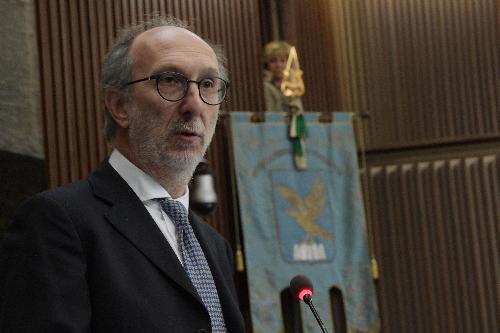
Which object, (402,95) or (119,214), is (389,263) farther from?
(119,214)

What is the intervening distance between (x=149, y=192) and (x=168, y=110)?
0.59 ft

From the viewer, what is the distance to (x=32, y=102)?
12.5 feet

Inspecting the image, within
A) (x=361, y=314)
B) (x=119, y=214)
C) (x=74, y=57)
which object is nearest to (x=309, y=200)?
(x=361, y=314)

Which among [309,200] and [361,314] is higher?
[309,200]

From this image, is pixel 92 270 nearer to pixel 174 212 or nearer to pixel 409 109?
pixel 174 212

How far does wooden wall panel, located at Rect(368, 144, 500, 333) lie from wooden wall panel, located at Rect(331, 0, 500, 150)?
25cm

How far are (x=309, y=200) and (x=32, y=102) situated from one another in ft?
6.04

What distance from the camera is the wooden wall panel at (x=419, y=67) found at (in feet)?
18.0

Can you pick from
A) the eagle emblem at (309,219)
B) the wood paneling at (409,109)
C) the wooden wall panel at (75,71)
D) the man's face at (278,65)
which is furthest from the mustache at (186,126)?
the man's face at (278,65)

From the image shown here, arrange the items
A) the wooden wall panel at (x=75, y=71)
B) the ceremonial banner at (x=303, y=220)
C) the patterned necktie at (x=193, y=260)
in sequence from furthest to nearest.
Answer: the ceremonial banner at (x=303, y=220) → the wooden wall panel at (x=75, y=71) → the patterned necktie at (x=193, y=260)

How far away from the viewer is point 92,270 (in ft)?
4.75

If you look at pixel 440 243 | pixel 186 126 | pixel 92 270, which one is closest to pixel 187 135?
pixel 186 126

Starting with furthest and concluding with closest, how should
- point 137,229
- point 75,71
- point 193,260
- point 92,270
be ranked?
point 75,71 → point 193,260 → point 137,229 → point 92,270

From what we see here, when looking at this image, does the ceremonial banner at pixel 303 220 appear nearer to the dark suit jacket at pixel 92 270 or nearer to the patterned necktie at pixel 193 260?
the patterned necktie at pixel 193 260
